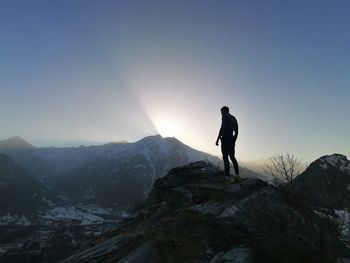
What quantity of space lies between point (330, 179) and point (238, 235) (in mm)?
117402

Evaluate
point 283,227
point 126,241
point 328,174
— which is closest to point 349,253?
point 283,227

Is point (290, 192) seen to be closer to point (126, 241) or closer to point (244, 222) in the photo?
point (244, 222)

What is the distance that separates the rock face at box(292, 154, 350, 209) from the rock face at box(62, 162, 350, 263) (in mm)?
89257

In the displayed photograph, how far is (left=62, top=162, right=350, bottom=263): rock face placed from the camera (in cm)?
1373

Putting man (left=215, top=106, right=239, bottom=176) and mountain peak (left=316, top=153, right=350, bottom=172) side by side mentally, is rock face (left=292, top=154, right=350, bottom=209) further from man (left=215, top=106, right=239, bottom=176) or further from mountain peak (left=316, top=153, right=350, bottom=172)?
man (left=215, top=106, right=239, bottom=176)

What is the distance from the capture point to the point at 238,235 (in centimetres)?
1481

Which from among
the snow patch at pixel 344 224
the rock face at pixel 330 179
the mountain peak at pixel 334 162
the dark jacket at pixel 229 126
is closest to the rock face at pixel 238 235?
the dark jacket at pixel 229 126

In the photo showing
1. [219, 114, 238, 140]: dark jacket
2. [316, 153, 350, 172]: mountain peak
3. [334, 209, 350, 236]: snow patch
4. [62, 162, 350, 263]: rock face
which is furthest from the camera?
[316, 153, 350, 172]: mountain peak

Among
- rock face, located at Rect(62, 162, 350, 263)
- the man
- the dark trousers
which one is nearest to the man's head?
the man

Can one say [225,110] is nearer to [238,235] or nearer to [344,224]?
[238,235]

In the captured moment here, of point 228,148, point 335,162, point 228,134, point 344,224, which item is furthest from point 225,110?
point 335,162

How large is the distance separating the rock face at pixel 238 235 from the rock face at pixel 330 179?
8926cm

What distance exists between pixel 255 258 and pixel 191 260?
8.05 ft

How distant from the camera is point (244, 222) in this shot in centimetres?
1609
